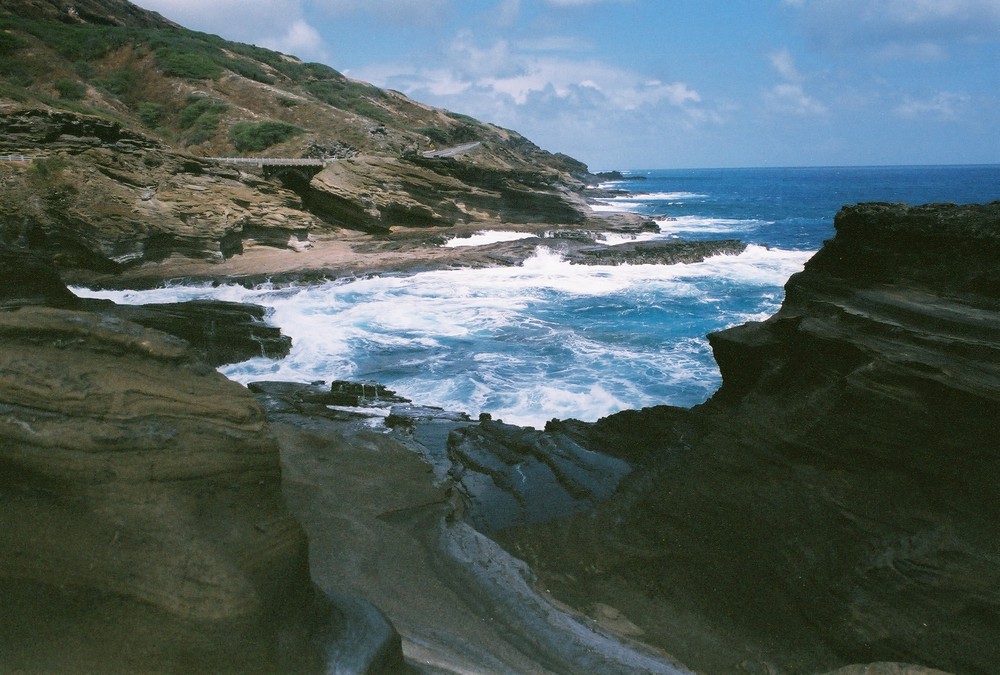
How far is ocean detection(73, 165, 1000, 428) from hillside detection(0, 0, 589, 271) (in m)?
2.59

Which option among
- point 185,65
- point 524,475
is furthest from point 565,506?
point 185,65

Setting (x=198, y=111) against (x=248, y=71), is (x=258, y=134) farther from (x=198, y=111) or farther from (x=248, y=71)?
(x=248, y=71)

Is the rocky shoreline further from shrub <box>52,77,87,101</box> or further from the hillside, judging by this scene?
shrub <box>52,77,87,101</box>

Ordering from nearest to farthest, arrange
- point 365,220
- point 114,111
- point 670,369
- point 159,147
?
point 670,369
point 159,147
point 365,220
point 114,111

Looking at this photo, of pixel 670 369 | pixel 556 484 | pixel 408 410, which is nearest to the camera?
pixel 556 484

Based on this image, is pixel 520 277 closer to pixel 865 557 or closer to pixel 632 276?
pixel 632 276

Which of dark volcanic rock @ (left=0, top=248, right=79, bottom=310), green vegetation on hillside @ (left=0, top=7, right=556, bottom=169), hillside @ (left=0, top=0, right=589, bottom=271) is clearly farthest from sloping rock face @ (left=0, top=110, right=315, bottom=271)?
green vegetation on hillside @ (left=0, top=7, right=556, bottom=169)

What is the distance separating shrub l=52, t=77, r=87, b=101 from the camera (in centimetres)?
3528

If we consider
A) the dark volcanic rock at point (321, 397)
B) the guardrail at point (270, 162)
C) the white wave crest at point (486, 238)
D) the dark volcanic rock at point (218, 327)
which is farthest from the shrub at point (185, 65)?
the dark volcanic rock at point (321, 397)

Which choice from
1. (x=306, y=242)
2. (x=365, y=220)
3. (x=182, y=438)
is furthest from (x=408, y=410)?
(x=365, y=220)

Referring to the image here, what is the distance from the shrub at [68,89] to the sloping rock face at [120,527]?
3943cm

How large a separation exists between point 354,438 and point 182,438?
17.3 ft

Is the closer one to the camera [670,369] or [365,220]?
[670,369]

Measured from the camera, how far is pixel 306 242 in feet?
81.7
